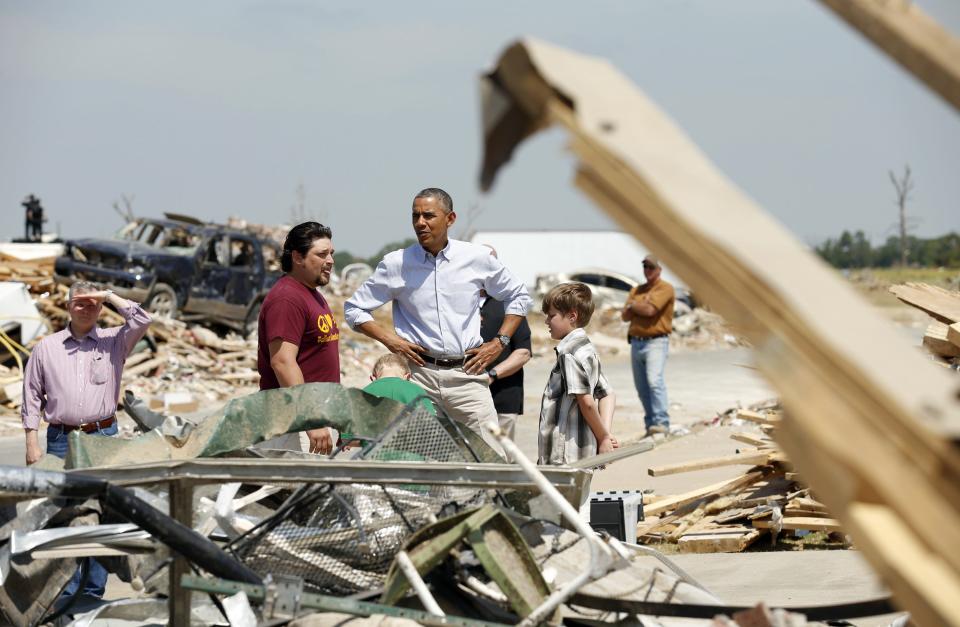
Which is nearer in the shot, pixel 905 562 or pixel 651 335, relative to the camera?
pixel 905 562

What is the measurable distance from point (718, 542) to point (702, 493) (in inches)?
40.9

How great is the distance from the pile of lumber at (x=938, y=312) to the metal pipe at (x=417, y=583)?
20.0ft

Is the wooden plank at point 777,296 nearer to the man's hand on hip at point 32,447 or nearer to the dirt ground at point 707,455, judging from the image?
the dirt ground at point 707,455

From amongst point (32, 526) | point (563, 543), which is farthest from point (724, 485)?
point (32, 526)

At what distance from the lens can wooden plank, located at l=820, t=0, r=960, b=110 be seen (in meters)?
2.05

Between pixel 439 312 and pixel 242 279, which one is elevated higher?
pixel 439 312

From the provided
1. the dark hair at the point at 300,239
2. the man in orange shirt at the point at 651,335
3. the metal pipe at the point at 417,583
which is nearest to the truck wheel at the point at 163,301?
the man in orange shirt at the point at 651,335

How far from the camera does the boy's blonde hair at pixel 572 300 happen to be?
7352 mm

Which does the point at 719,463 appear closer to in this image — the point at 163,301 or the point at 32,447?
the point at 32,447

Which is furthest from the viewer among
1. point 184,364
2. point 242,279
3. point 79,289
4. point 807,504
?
point 242,279

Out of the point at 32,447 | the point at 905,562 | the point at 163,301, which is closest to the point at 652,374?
the point at 32,447

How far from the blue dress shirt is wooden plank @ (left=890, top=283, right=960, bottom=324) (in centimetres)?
319

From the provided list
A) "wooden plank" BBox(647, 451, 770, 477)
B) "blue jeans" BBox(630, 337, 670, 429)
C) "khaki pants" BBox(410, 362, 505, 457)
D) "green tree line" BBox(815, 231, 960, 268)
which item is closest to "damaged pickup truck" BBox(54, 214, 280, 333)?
Answer: "blue jeans" BBox(630, 337, 670, 429)

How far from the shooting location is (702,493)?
892 cm
